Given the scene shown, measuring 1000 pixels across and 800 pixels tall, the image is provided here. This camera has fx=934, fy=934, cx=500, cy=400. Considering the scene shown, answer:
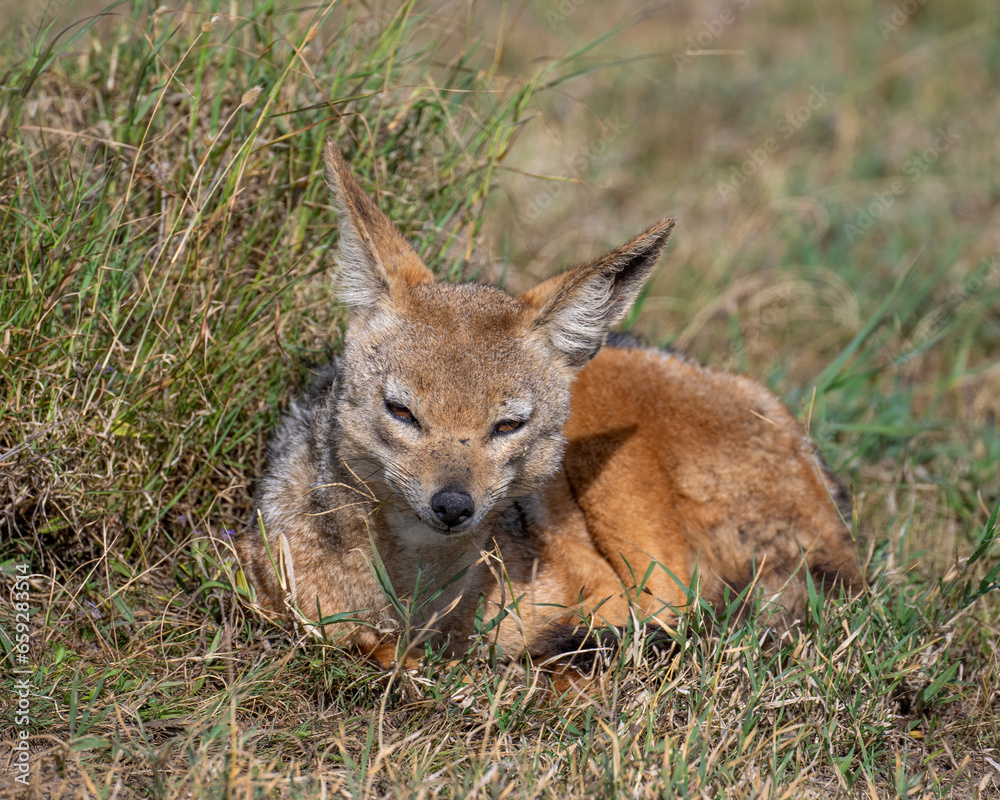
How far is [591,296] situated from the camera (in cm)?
367

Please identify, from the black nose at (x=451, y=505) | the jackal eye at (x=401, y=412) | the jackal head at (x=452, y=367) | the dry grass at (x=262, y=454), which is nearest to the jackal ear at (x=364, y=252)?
the jackal head at (x=452, y=367)

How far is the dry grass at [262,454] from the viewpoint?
3205 millimetres

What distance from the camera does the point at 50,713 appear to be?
3227 millimetres

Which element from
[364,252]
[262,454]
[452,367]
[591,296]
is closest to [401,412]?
[452,367]

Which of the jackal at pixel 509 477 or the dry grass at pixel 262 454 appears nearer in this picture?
the dry grass at pixel 262 454

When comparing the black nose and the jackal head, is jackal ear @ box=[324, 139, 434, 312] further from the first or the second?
the black nose

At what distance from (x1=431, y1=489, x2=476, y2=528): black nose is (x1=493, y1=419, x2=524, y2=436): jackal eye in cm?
34

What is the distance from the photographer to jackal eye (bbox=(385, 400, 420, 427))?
338 centimetres

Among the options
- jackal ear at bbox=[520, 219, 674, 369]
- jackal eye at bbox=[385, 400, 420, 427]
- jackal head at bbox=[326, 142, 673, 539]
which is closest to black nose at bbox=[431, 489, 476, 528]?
jackal head at bbox=[326, 142, 673, 539]

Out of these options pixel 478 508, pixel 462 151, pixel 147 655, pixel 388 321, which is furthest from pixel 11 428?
pixel 462 151

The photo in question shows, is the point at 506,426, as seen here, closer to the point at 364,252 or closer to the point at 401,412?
the point at 401,412

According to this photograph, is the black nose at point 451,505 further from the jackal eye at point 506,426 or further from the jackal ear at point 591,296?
the jackal ear at point 591,296

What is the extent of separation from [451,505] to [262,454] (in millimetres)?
1581

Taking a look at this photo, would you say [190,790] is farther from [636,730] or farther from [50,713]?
[636,730]
